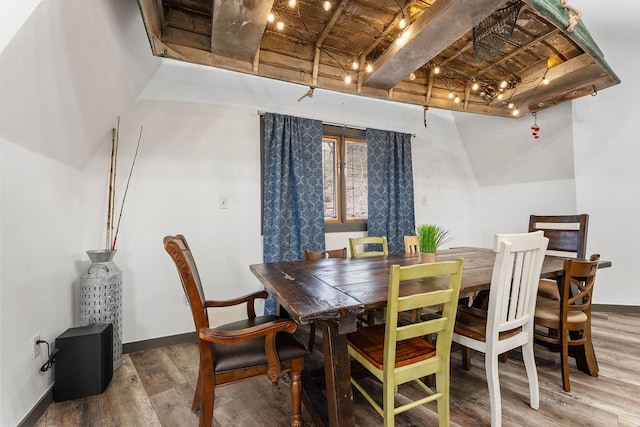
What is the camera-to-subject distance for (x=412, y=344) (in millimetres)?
1515

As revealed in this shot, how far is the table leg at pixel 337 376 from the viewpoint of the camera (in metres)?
1.24

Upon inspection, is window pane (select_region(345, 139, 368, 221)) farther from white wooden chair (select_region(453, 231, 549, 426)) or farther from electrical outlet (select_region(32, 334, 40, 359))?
electrical outlet (select_region(32, 334, 40, 359))

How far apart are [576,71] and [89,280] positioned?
4575 millimetres

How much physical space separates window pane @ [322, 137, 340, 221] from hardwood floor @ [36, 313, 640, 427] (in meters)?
1.73

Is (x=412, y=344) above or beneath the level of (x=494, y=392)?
above

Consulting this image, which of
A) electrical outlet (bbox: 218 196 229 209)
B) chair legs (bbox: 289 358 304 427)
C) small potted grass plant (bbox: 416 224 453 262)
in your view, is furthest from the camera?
electrical outlet (bbox: 218 196 229 209)

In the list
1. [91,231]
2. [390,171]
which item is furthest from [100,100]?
[390,171]

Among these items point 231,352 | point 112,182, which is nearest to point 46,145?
point 112,182

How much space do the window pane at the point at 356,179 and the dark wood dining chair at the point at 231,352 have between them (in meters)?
2.32

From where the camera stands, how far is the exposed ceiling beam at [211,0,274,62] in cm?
171

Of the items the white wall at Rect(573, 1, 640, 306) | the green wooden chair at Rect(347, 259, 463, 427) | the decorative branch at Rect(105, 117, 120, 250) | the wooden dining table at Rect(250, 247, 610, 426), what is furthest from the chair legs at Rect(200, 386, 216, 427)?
the white wall at Rect(573, 1, 640, 306)

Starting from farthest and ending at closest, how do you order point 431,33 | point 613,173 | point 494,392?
point 613,173 < point 431,33 < point 494,392

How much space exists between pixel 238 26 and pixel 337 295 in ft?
6.23

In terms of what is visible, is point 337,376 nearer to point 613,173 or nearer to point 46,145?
point 46,145
